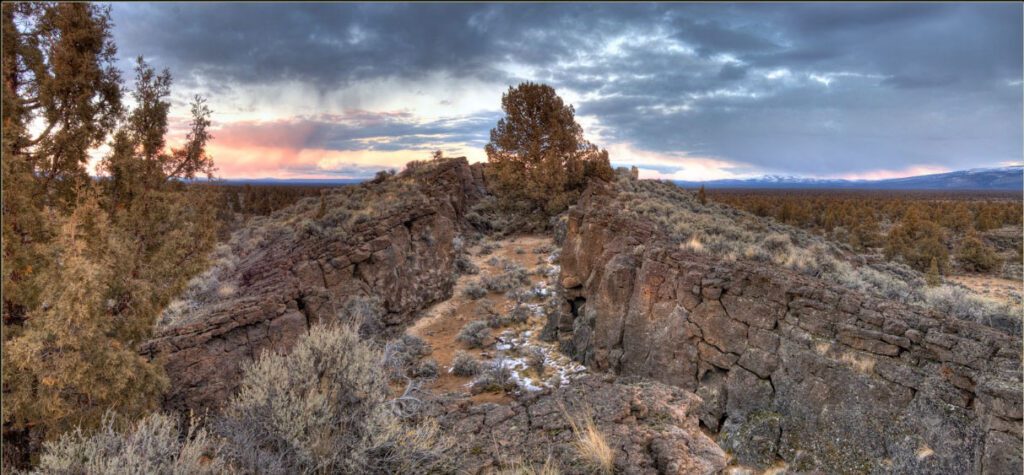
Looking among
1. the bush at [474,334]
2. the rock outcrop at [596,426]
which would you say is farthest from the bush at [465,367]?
the rock outcrop at [596,426]

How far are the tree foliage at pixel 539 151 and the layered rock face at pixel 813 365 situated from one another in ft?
44.5

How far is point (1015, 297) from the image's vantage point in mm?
16141

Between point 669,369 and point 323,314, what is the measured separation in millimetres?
6453

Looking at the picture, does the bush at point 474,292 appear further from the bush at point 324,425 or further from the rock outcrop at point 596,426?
the bush at point 324,425

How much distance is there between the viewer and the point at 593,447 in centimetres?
374

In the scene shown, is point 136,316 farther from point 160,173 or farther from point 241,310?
point 241,310

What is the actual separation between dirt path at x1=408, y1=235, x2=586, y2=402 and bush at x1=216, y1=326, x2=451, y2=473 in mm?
5214

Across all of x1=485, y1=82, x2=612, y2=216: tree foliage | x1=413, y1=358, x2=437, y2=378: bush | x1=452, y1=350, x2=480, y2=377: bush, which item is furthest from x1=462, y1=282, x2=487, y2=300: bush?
x1=485, y1=82, x2=612, y2=216: tree foliage

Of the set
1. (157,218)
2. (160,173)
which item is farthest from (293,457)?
(160,173)

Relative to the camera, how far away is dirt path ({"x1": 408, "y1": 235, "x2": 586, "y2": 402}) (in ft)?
33.1

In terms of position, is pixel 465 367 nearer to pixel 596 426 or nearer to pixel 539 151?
pixel 596 426

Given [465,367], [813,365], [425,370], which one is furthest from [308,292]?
[813,365]

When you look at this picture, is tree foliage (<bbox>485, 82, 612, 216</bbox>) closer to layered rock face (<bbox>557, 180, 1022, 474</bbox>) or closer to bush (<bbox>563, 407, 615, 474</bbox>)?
layered rock face (<bbox>557, 180, 1022, 474</bbox>)

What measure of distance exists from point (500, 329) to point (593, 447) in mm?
9676
